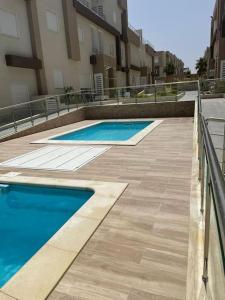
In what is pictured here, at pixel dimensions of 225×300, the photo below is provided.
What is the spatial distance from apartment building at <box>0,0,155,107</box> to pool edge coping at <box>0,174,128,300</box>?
40.3ft

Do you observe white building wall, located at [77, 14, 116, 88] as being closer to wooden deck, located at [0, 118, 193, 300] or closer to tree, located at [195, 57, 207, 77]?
wooden deck, located at [0, 118, 193, 300]

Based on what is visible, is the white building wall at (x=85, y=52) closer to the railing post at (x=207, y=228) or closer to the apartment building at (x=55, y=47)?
the apartment building at (x=55, y=47)

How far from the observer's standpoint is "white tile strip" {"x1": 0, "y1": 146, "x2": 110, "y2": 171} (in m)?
5.95

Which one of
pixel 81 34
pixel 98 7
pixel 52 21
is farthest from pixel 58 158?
pixel 98 7

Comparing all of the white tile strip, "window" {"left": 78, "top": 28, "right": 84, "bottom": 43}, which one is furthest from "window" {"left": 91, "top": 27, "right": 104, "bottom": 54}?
the white tile strip

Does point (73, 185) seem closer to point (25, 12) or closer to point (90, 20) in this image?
point (25, 12)

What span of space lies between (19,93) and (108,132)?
6.68 metres

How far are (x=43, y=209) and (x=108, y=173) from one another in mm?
1502

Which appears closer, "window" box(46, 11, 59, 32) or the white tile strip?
the white tile strip

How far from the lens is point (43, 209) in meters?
4.39

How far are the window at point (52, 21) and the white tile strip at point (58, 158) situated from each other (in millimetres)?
12780

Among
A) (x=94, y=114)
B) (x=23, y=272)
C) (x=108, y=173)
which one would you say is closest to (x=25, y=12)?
(x=94, y=114)

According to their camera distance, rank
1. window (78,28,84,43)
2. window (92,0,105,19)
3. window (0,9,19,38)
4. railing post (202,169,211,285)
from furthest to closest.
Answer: window (92,0,105,19), window (78,28,84,43), window (0,9,19,38), railing post (202,169,211,285)

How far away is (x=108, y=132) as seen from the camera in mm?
12547
